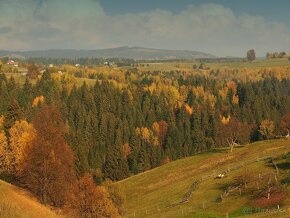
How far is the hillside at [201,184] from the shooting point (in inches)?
3024

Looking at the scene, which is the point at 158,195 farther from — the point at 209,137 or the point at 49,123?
the point at 209,137

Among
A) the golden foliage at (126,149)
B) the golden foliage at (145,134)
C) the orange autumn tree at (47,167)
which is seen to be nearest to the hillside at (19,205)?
the orange autumn tree at (47,167)

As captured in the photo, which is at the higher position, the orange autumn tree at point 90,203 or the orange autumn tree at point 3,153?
the orange autumn tree at point 3,153

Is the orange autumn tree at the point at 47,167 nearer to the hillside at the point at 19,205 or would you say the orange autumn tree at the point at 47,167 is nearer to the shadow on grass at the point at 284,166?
the hillside at the point at 19,205

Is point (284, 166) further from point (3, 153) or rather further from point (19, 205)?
point (3, 153)

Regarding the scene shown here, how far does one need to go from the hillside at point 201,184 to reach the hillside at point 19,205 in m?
20.4

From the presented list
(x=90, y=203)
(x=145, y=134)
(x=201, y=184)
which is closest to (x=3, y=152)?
(x=90, y=203)

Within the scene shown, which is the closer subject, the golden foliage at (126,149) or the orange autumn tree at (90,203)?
the orange autumn tree at (90,203)

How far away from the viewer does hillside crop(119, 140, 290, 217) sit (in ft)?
252

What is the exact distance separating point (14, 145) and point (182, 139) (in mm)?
109938

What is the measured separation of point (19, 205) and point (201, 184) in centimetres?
4221

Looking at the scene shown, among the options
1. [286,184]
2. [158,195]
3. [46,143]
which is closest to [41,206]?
[46,143]

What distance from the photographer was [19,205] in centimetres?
6962

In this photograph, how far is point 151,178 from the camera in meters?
121
